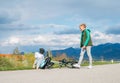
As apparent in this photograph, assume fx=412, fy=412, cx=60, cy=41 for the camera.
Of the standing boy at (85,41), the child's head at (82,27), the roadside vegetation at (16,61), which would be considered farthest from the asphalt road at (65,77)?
the roadside vegetation at (16,61)

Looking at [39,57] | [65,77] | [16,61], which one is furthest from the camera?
[16,61]

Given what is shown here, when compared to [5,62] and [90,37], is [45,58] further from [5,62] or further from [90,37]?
[5,62]

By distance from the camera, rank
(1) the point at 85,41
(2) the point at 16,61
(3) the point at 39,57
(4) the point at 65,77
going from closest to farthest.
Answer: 1. (4) the point at 65,77
2. (1) the point at 85,41
3. (3) the point at 39,57
4. (2) the point at 16,61

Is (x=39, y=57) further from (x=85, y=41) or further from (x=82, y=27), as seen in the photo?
(x=82, y=27)

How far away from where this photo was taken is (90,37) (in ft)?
65.3

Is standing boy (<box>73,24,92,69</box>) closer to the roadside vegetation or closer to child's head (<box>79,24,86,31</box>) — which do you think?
child's head (<box>79,24,86,31</box>)

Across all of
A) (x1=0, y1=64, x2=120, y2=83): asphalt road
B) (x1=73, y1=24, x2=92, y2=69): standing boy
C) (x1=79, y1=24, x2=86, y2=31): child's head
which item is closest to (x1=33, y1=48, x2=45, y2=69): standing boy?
(x1=73, y1=24, x2=92, y2=69): standing boy

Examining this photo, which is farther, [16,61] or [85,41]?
[16,61]

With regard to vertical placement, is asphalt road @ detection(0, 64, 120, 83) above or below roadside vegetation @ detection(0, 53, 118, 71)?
below

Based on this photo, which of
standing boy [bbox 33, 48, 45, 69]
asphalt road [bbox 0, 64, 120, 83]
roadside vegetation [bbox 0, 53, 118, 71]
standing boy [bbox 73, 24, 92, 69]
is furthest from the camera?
roadside vegetation [bbox 0, 53, 118, 71]

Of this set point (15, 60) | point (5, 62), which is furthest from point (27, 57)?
point (5, 62)

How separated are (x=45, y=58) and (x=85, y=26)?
3.18 meters

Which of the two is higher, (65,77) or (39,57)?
(39,57)

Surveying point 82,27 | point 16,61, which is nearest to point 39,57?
point 82,27
